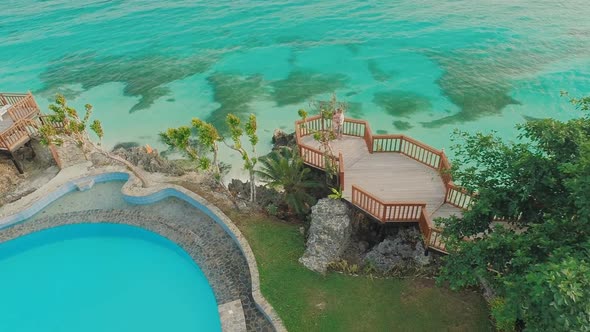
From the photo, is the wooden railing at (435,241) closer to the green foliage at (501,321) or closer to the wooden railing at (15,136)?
the green foliage at (501,321)

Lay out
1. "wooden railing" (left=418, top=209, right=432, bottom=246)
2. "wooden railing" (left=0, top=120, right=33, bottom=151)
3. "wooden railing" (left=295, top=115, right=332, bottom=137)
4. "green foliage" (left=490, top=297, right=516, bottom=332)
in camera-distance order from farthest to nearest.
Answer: "wooden railing" (left=0, top=120, right=33, bottom=151) < "wooden railing" (left=295, top=115, right=332, bottom=137) < "wooden railing" (left=418, top=209, right=432, bottom=246) < "green foliage" (left=490, top=297, right=516, bottom=332)

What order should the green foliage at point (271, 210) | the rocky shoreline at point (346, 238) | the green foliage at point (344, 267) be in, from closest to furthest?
the green foliage at point (344, 267) < the rocky shoreline at point (346, 238) < the green foliage at point (271, 210)

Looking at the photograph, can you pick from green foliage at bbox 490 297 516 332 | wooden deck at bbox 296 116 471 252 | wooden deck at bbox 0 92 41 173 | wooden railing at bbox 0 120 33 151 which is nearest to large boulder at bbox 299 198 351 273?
wooden deck at bbox 296 116 471 252

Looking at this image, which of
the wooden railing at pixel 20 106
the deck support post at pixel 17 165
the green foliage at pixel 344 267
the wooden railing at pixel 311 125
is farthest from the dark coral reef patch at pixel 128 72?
the green foliage at pixel 344 267

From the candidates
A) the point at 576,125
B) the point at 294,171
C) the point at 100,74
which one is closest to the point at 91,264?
the point at 294,171

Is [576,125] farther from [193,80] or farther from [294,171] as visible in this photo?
[193,80]

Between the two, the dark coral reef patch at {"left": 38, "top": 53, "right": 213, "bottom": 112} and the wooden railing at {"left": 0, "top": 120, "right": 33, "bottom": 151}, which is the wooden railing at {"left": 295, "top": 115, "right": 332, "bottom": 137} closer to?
the wooden railing at {"left": 0, "top": 120, "right": 33, "bottom": 151}

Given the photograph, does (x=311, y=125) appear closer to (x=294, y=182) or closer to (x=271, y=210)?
(x=294, y=182)
